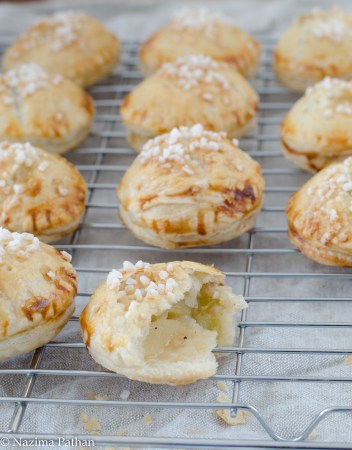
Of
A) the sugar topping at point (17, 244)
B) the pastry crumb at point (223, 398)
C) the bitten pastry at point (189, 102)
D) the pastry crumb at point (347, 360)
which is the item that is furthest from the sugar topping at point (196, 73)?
the pastry crumb at point (223, 398)

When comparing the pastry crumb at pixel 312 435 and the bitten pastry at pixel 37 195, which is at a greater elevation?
the bitten pastry at pixel 37 195

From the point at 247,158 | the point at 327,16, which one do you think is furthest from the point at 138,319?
the point at 327,16

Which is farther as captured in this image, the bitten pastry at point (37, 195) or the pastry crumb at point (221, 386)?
the bitten pastry at point (37, 195)

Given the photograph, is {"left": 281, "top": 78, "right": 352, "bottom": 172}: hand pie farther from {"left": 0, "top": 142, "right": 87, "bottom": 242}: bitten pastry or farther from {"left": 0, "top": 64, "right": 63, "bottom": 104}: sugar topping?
{"left": 0, "top": 64, "right": 63, "bottom": 104}: sugar topping

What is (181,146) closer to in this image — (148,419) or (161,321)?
(161,321)

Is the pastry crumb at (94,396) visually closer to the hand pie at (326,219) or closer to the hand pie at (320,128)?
the hand pie at (326,219)

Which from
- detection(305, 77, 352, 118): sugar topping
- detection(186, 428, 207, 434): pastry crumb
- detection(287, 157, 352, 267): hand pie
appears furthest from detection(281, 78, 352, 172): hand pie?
detection(186, 428, 207, 434): pastry crumb

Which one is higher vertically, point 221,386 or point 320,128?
point 320,128

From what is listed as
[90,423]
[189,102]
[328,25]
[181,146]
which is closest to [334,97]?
[189,102]
